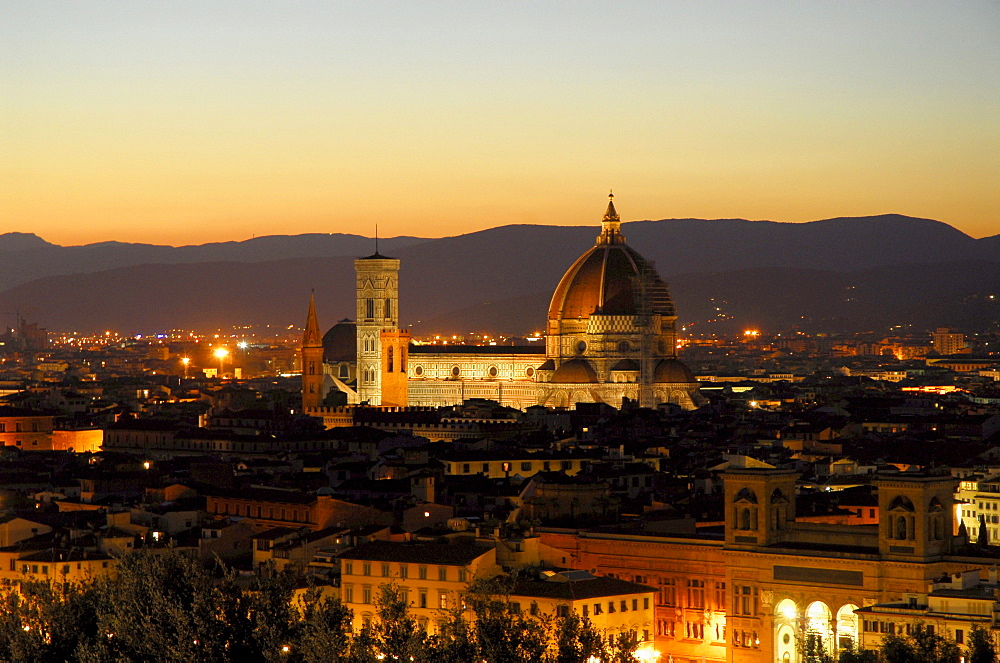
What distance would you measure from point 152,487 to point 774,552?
28710mm

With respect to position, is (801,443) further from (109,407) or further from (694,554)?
(109,407)

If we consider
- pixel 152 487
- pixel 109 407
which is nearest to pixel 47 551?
pixel 152 487

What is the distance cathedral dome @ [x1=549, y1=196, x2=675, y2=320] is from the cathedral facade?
0.06 m

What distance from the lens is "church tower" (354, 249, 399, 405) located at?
484ft

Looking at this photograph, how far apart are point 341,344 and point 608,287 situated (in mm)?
33422

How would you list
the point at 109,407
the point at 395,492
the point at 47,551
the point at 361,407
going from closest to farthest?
the point at 47,551 < the point at 395,492 < the point at 361,407 < the point at 109,407

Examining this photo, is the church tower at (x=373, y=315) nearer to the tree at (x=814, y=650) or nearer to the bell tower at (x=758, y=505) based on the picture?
the bell tower at (x=758, y=505)

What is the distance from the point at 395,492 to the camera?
6950 cm

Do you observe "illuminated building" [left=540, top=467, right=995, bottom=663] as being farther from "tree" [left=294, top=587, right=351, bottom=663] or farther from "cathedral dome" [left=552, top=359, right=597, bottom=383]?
"cathedral dome" [left=552, top=359, right=597, bottom=383]

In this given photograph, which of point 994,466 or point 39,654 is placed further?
point 994,466

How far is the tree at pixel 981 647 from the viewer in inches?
1663

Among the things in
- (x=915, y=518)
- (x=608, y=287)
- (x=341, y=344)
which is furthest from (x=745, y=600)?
(x=341, y=344)

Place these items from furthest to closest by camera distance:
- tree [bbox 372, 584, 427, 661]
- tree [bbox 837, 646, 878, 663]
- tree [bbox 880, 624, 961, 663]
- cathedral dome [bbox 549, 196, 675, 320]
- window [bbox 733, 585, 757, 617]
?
cathedral dome [bbox 549, 196, 675, 320], window [bbox 733, 585, 757, 617], tree [bbox 372, 584, 427, 661], tree [bbox 837, 646, 878, 663], tree [bbox 880, 624, 961, 663]

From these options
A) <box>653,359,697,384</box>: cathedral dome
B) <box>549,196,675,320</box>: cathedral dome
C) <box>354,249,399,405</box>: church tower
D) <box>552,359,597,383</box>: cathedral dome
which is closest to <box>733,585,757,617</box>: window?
<box>653,359,697,384</box>: cathedral dome
